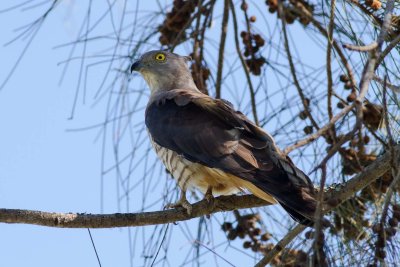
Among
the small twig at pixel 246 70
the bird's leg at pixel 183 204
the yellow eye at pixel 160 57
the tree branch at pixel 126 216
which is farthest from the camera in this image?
the yellow eye at pixel 160 57

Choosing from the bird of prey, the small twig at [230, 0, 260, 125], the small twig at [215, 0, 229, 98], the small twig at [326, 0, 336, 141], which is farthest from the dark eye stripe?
the small twig at [326, 0, 336, 141]

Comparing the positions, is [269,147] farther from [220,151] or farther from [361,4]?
[361,4]

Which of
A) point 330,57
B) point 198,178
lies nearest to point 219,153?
point 198,178

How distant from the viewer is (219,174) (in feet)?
15.5

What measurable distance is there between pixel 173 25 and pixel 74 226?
175cm

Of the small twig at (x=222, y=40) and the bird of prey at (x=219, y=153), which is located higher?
the small twig at (x=222, y=40)

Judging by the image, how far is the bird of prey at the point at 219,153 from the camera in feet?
13.7

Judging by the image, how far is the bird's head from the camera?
20.3 feet

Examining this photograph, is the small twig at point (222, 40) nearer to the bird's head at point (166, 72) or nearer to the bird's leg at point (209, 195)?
the bird's leg at point (209, 195)

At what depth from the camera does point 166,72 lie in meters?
6.27

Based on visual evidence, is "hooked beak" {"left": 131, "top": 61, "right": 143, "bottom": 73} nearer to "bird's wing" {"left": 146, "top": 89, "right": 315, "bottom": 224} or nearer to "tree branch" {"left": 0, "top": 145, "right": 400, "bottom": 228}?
"bird's wing" {"left": 146, "top": 89, "right": 315, "bottom": 224}

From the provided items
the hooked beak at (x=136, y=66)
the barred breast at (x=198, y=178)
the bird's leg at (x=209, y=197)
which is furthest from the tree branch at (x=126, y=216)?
the hooked beak at (x=136, y=66)

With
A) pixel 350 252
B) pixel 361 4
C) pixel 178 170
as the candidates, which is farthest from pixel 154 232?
pixel 361 4

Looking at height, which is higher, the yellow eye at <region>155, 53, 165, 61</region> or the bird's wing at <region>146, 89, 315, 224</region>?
the yellow eye at <region>155, 53, 165, 61</region>
